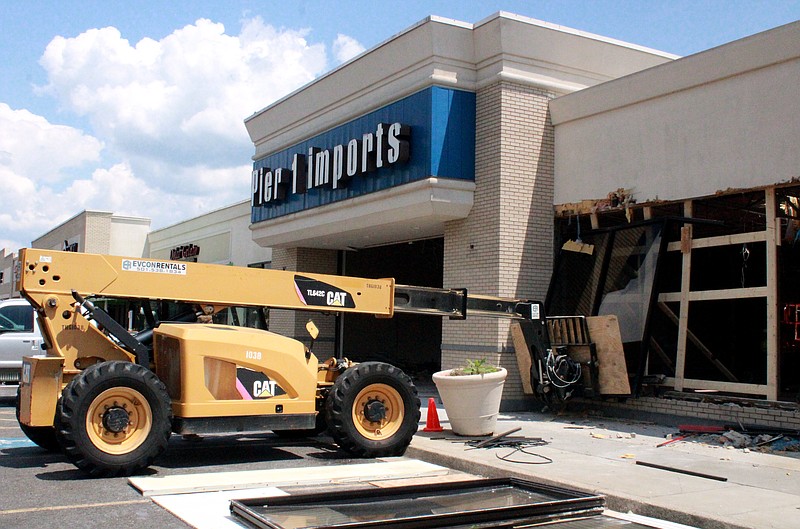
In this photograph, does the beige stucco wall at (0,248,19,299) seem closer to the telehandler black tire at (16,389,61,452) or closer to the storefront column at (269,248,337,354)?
the storefront column at (269,248,337,354)

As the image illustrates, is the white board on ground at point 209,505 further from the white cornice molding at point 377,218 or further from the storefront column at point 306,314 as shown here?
the storefront column at point 306,314

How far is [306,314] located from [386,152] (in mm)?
7162

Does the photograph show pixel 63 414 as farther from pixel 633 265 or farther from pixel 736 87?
pixel 736 87

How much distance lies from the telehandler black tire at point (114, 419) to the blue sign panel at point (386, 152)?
7571 millimetres

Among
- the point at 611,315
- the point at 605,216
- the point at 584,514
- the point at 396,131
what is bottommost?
the point at 584,514

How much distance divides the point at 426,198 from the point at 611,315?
391 cm

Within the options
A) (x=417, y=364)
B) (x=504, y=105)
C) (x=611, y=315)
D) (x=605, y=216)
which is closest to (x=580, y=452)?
(x=611, y=315)

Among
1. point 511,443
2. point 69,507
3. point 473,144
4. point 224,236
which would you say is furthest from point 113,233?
point 69,507

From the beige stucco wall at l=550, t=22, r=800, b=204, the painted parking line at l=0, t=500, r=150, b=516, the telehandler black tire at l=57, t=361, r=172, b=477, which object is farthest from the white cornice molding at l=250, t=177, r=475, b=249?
the painted parking line at l=0, t=500, r=150, b=516

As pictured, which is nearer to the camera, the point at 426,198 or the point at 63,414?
the point at 63,414

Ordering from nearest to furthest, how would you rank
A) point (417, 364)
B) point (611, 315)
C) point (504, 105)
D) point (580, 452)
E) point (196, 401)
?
point (196, 401) → point (580, 452) → point (611, 315) → point (504, 105) → point (417, 364)

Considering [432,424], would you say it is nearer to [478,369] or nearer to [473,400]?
[473,400]

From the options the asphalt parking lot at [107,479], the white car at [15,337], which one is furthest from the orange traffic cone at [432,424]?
the white car at [15,337]

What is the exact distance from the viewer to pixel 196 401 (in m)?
9.05
